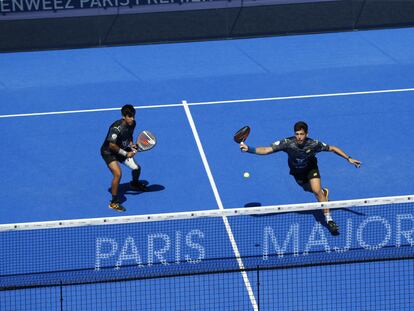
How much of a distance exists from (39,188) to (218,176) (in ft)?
11.4

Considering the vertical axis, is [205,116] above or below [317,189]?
above

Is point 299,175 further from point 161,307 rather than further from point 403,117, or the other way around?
point 403,117

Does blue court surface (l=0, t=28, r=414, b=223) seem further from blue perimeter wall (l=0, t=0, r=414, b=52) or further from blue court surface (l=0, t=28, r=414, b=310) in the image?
blue perimeter wall (l=0, t=0, r=414, b=52)

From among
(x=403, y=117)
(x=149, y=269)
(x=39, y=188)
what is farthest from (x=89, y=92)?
(x=149, y=269)

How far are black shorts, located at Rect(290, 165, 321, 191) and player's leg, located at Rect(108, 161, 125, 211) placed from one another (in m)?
3.14

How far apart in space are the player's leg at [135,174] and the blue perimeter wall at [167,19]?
862cm

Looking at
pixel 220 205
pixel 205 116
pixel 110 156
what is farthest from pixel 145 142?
pixel 205 116

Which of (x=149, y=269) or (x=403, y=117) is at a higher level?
(x=403, y=117)

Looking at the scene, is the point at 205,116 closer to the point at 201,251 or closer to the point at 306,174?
the point at 306,174

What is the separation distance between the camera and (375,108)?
23.6m

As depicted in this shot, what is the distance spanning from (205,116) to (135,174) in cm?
427

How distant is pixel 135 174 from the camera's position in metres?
19.6

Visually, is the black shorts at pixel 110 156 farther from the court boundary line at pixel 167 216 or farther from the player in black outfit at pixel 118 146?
the court boundary line at pixel 167 216

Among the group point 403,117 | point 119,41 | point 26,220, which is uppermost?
point 119,41
